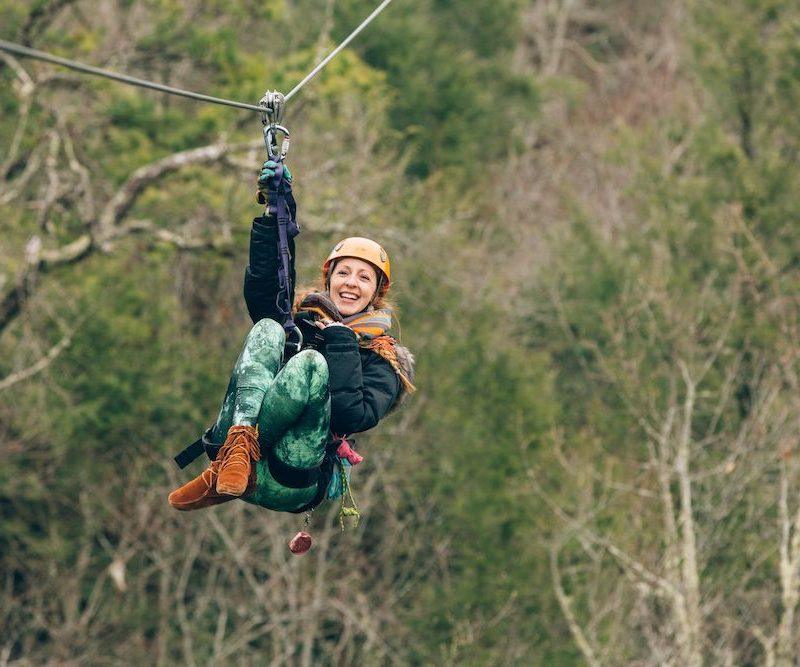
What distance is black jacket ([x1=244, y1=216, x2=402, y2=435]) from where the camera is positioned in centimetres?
586

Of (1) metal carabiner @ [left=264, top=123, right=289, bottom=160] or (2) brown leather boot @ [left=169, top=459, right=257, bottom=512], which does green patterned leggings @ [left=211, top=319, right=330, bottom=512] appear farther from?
(1) metal carabiner @ [left=264, top=123, right=289, bottom=160]

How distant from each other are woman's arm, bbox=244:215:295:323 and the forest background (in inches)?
337

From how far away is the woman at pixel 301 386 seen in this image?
5.69 meters

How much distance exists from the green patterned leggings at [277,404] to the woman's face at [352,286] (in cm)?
38

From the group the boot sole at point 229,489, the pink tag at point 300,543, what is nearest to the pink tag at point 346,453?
the pink tag at point 300,543

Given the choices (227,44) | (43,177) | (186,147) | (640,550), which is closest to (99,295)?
(43,177)

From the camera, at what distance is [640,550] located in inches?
643

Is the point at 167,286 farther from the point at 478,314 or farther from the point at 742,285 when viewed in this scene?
the point at 742,285

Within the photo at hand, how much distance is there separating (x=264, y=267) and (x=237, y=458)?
28.3 inches

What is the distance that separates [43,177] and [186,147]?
6.81 feet

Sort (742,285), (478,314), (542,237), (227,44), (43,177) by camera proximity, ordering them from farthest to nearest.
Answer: (542,237) < (478,314) < (742,285) < (43,177) < (227,44)

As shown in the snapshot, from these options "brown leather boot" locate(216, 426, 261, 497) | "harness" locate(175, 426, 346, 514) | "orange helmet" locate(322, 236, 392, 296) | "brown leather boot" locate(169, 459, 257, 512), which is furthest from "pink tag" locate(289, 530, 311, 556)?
"orange helmet" locate(322, 236, 392, 296)

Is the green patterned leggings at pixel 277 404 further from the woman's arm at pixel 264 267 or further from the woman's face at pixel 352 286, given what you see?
the woman's face at pixel 352 286

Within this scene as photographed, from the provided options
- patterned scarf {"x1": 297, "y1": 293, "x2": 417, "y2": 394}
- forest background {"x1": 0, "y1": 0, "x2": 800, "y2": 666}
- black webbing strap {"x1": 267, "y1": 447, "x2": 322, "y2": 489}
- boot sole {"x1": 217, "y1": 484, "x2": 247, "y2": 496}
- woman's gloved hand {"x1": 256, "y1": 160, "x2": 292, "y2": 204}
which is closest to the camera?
boot sole {"x1": 217, "y1": 484, "x2": 247, "y2": 496}
